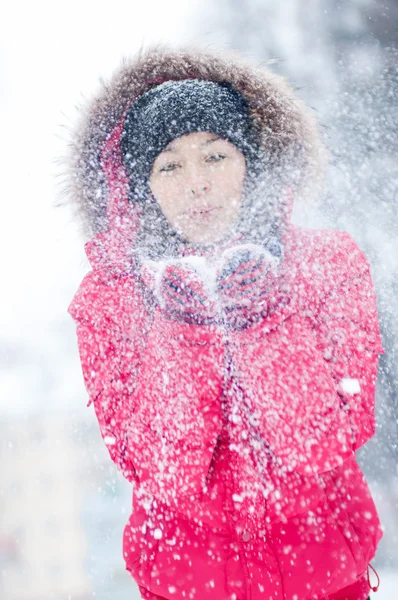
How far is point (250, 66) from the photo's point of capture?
963 millimetres

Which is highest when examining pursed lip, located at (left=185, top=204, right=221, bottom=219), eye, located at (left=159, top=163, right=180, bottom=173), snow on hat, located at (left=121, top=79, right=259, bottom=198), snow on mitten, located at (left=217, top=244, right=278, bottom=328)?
snow on hat, located at (left=121, top=79, right=259, bottom=198)

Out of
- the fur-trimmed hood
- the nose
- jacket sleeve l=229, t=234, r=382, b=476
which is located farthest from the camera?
the fur-trimmed hood

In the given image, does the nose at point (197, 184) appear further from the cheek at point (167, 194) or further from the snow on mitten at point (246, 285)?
the snow on mitten at point (246, 285)

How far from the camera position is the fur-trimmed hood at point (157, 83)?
37.1 inches

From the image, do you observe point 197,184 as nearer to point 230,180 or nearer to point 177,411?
point 230,180

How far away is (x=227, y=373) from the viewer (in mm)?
781

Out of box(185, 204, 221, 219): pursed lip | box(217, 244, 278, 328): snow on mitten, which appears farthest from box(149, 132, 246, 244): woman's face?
box(217, 244, 278, 328): snow on mitten

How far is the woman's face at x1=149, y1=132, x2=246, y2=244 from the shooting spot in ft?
2.76

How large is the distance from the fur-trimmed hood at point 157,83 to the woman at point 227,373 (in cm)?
6

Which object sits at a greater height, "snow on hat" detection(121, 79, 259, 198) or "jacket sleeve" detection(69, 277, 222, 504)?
"snow on hat" detection(121, 79, 259, 198)

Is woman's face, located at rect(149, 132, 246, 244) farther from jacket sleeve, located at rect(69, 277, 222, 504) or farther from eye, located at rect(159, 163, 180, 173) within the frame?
jacket sleeve, located at rect(69, 277, 222, 504)

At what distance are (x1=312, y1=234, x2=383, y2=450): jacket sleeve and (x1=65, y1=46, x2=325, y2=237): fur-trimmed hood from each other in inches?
10.8

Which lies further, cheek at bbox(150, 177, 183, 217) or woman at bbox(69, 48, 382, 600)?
cheek at bbox(150, 177, 183, 217)

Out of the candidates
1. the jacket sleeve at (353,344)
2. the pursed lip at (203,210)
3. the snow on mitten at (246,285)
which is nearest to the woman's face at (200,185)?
the pursed lip at (203,210)
